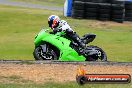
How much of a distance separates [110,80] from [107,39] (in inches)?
606

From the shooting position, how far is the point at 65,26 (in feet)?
48.9

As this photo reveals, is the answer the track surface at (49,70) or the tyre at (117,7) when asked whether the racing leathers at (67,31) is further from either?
the tyre at (117,7)

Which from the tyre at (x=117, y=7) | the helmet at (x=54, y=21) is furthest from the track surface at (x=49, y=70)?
the tyre at (x=117, y=7)

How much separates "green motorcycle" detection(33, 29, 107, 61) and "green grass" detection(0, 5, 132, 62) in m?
2.07

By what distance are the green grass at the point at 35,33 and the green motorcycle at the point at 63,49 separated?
207 cm

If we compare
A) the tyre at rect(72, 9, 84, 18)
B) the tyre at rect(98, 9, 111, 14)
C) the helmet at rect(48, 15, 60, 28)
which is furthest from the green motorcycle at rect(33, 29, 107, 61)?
the tyre at rect(72, 9, 84, 18)

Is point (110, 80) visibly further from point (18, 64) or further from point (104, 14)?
point (104, 14)

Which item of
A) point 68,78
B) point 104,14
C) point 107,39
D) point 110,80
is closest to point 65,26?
point 68,78

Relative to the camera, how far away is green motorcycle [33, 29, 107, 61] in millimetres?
14852

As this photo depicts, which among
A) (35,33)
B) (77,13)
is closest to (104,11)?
(77,13)

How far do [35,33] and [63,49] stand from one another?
10277mm

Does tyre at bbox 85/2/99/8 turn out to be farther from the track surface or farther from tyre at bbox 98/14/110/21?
the track surface

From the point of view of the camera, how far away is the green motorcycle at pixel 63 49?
1485 cm

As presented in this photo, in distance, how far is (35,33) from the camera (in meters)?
25.1
